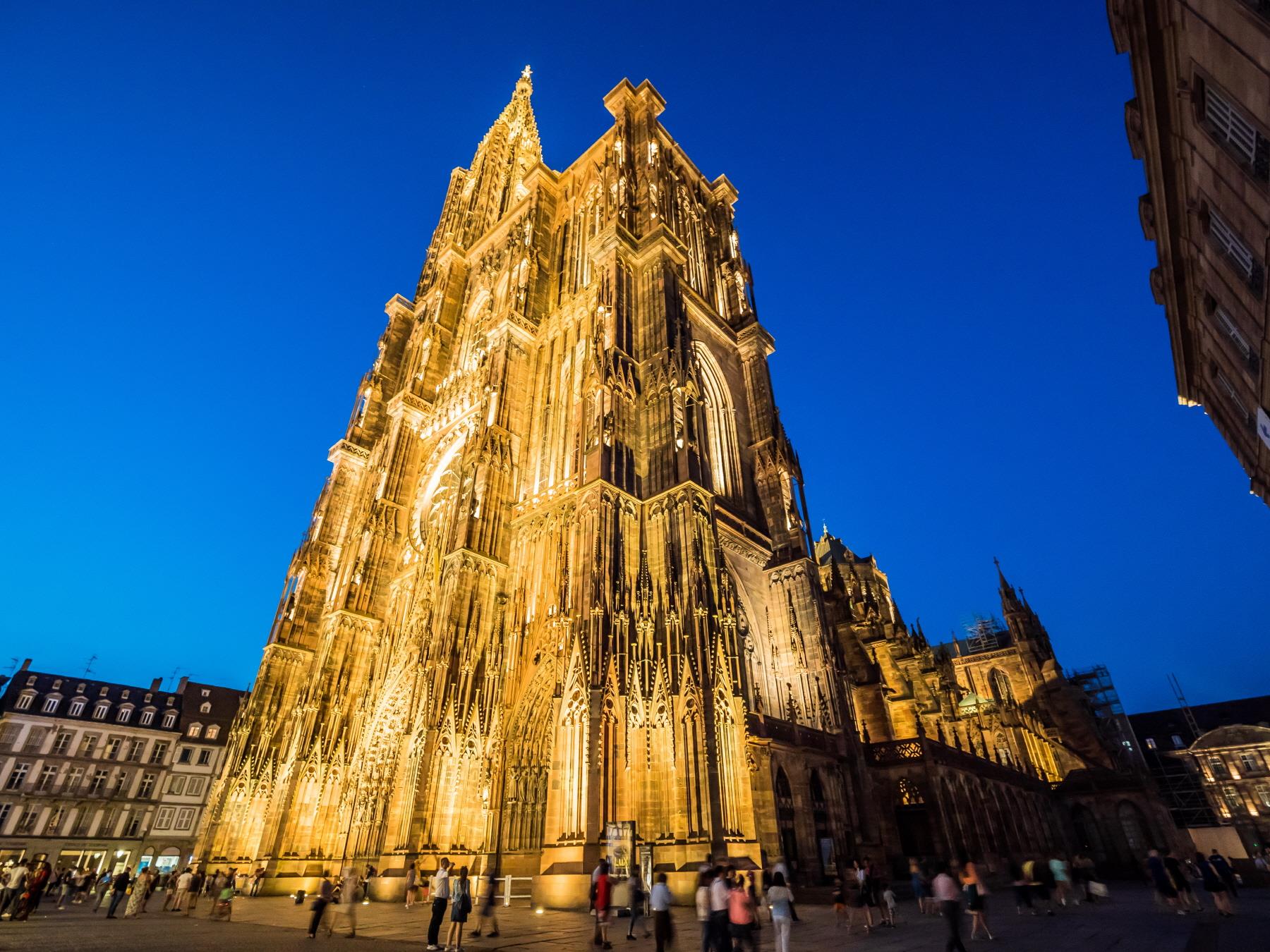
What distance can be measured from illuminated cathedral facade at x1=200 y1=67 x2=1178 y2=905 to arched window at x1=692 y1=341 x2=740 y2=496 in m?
0.18

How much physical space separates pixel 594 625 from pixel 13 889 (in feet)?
51.0

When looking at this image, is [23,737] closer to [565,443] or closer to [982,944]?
[565,443]

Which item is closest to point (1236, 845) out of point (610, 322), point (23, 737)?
point (610, 322)

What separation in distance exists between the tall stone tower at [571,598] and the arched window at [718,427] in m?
0.20

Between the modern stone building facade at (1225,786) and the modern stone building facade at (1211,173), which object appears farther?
the modern stone building facade at (1225,786)

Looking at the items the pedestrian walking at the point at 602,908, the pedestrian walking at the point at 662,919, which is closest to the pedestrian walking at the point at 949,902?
the pedestrian walking at the point at 662,919

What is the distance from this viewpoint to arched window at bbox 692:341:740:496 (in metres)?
29.5

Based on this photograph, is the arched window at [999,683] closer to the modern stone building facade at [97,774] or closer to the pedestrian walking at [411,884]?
the pedestrian walking at [411,884]

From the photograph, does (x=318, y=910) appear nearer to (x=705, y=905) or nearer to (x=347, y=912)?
(x=347, y=912)

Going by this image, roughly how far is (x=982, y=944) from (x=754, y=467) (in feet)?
73.8

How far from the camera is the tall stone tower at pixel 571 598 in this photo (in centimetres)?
1859

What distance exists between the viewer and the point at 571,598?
70.5 ft

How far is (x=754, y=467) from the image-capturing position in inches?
1228

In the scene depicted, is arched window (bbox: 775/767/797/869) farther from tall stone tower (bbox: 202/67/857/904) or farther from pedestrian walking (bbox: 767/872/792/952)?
pedestrian walking (bbox: 767/872/792/952)
